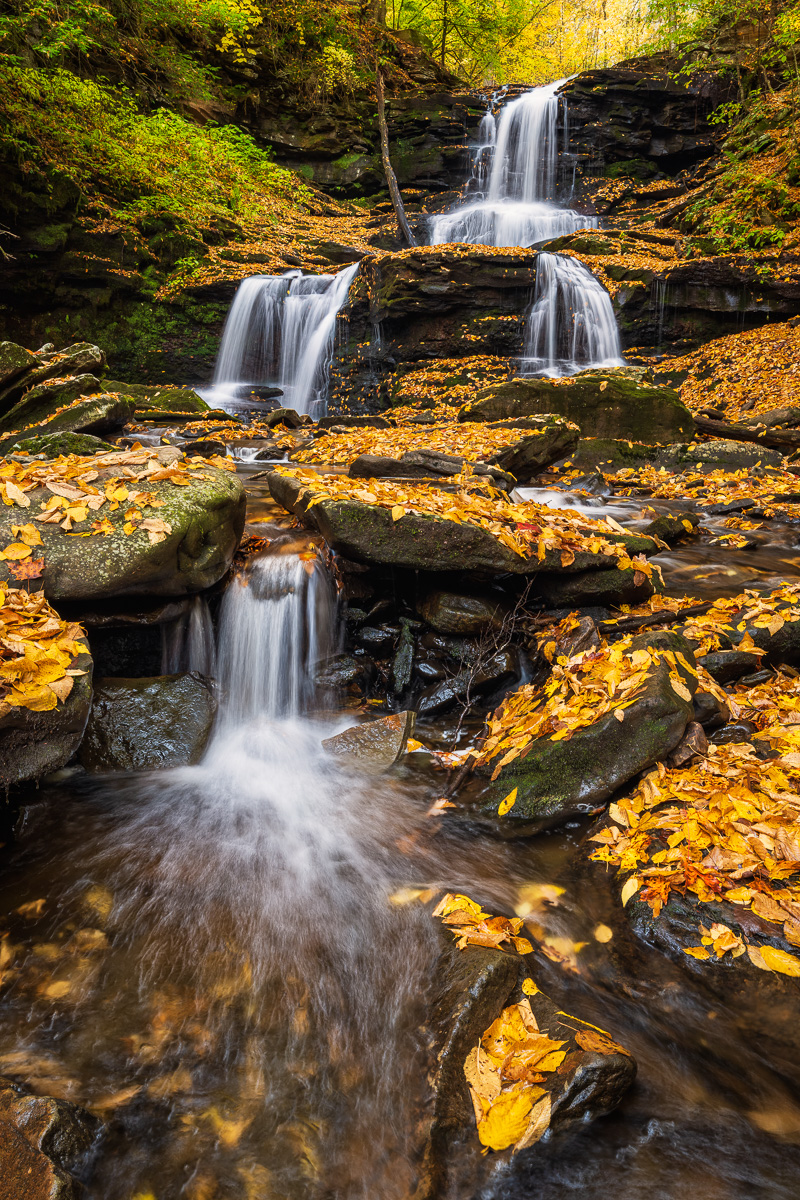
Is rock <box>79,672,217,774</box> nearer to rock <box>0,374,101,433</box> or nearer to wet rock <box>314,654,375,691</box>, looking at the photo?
wet rock <box>314,654,375,691</box>

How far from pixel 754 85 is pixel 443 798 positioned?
2724cm

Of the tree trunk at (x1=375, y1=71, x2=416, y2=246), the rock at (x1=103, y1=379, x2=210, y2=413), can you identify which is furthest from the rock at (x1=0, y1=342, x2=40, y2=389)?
the tree trunk at (x1=375, y1=71, x2=416, y2=246)

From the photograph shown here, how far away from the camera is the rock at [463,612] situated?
4.88 meters

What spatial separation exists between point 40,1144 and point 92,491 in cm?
359

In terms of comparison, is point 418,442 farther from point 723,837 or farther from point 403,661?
point 723,837

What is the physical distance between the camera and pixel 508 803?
3.45 metres

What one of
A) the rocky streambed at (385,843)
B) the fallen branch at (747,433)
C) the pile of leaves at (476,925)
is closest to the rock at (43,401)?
the rocky streambed at (385,843)

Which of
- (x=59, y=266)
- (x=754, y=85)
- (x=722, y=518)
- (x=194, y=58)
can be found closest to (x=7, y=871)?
(x=722, y=518)

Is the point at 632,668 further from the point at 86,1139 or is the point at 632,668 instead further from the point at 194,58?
the point at 194,58

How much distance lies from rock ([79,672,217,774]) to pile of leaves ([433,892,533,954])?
224 cm

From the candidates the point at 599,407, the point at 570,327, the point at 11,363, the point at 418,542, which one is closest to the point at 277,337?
the point at 570,327

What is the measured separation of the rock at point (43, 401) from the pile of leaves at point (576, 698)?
7834 mm

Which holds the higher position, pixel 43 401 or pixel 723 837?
pixel 43 401

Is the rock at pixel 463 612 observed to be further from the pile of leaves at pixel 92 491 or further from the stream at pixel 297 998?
the pile of leaves at pixel 92 491
